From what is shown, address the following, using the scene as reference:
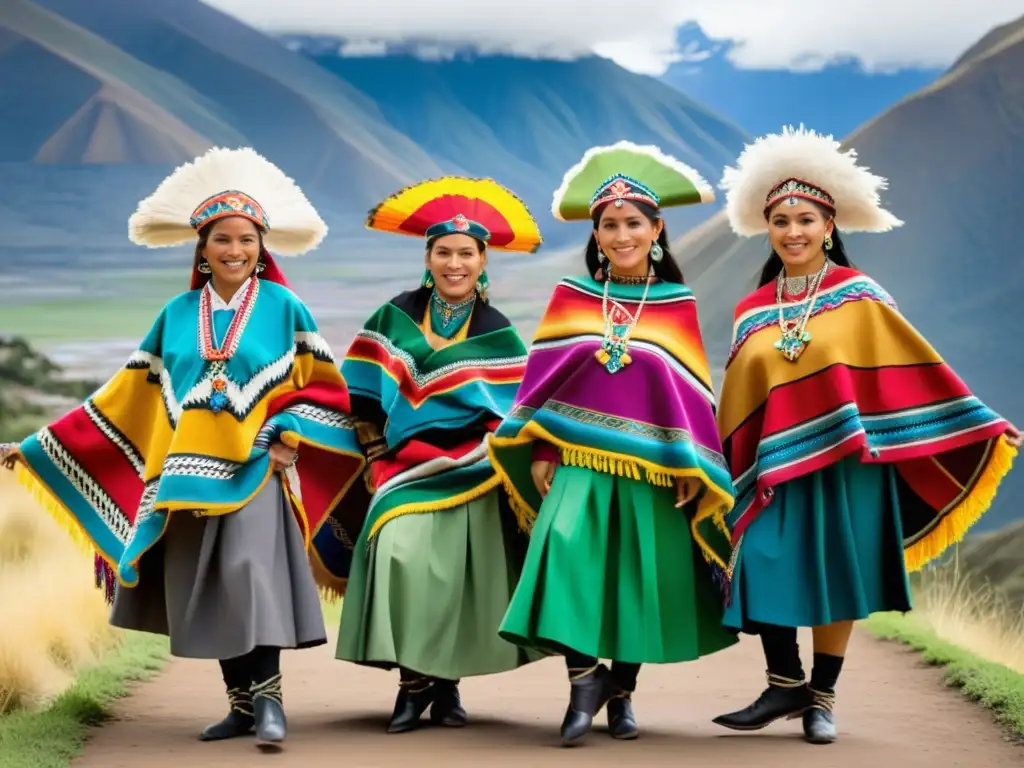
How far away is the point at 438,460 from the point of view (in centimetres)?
605

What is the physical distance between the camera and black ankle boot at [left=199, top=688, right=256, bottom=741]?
581 centimetres

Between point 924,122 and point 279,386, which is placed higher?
point 924,122

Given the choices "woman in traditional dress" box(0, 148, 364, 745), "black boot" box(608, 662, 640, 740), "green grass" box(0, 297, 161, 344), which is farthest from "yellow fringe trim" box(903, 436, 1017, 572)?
"green grass" box(0, 297, 161, 344)

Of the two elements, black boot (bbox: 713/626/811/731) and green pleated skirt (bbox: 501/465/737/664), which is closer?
green pleated skirt (bbox: 501/465/737/664)

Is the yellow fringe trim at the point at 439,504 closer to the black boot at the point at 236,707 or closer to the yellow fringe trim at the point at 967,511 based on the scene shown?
the black boot at the point at 236,707

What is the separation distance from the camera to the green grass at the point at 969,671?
21.9 ft

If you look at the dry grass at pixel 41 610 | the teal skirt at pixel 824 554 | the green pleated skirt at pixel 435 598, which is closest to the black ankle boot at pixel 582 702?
the green pleated skirt at pixel 435 598

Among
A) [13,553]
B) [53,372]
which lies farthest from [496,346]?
[53,372]

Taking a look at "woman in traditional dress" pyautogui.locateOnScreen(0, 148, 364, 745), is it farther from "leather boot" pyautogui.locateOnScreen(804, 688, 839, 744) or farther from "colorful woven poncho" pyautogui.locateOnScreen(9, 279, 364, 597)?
"leather boot" pyautogui.locateOnScreen(804, 688, 839, 744)

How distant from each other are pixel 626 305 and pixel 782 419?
684 millimetres

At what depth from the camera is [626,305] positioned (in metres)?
5.83

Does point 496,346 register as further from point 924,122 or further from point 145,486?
point 924,122

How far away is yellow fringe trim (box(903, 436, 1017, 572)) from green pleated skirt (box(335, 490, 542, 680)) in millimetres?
1460

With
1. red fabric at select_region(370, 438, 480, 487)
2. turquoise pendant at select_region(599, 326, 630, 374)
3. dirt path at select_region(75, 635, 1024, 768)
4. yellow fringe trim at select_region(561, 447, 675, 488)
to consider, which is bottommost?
dirt path at select_region(75, 635, 1024, 768)
